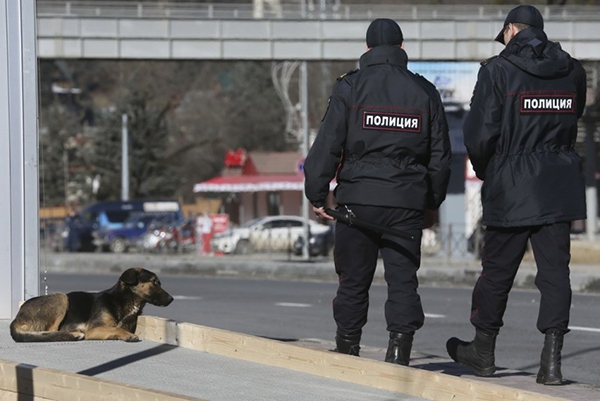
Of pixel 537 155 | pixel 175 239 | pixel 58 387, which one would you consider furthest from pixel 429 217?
pixel 175 239

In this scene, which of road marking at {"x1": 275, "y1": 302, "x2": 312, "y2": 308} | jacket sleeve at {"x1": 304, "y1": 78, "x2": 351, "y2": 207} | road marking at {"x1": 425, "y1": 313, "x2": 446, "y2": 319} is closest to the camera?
jacket sleeve at {"x1": 304, "y1": 78, "x2": 351, "y2": 207}

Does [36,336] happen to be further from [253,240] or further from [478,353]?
[253,240]

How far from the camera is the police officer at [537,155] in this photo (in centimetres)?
646

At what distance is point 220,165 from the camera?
96.1 meters

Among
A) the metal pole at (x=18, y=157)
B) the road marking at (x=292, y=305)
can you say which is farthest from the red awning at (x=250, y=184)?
the metal pole at (x=18, y=157)

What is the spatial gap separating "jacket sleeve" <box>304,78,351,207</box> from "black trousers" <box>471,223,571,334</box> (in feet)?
2.86

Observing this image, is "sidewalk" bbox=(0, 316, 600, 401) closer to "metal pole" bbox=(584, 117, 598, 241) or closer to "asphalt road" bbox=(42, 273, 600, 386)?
"asphalt road" bbox=(42, 273, 600, 386)

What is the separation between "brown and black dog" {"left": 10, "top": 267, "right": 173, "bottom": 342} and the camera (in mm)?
8156

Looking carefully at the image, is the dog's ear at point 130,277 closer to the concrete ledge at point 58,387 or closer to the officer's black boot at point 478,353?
the concrete ledge at point 58,387

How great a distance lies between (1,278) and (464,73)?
31.8m

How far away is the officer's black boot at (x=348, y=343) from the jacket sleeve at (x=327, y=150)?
31.3 inches

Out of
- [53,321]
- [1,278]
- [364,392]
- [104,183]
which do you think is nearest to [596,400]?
[364,392]

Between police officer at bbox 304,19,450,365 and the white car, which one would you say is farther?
the white car

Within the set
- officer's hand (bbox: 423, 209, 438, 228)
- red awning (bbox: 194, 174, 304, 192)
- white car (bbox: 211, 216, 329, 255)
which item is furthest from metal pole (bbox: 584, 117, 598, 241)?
officer's hand (bbox: 423, 209, 438, 228)
